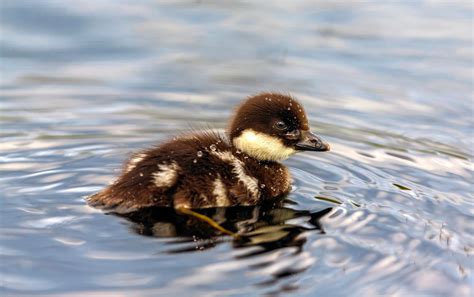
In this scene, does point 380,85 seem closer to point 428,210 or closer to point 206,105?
point 206,105

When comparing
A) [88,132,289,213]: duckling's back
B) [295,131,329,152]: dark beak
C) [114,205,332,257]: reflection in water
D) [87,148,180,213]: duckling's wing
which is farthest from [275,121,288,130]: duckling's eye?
[87,148,180,213]: duckling's wing

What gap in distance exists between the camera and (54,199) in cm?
520

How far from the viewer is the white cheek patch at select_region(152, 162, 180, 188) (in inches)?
200

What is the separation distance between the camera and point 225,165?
210 inches

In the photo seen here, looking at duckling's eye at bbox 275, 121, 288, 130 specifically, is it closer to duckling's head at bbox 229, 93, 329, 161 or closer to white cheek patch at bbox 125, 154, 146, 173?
duckling's head at bbox 229, 93, 329, 161

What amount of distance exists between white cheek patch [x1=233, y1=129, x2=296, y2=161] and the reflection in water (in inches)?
16.6

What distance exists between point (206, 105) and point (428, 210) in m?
2.85

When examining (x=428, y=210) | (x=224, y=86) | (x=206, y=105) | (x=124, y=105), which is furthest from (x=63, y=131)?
(x=428, y=210)

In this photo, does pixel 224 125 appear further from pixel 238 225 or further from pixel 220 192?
pixel 238 225

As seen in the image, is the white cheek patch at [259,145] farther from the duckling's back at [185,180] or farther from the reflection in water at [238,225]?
the reflection in water at [238,225]

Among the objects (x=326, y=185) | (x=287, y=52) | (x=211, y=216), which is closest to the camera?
(x=211, y=216)

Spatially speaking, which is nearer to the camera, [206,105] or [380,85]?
[206,105]

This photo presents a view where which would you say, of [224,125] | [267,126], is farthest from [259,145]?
[224,125]

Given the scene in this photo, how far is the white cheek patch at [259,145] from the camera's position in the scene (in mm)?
5621
